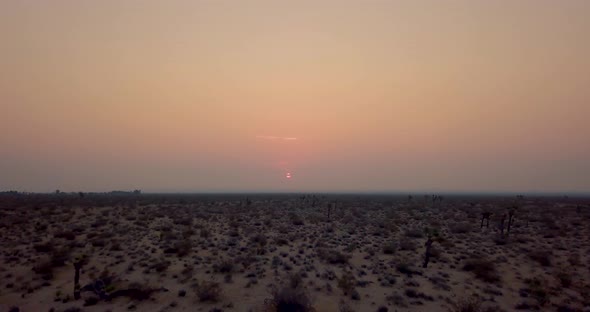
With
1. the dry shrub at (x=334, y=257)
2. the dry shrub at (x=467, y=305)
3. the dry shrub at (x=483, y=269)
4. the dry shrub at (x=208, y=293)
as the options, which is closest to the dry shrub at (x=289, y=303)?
the dry shrub at (x=208, y=293)

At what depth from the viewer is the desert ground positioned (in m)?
16.1

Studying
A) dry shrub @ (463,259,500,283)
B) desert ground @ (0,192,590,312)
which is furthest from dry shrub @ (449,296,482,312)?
dry shrub @ (463,259,500,283)

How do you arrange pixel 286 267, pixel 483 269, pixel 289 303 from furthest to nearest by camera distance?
pixel 286 267 → pixel 483 269 → pixel 289 303

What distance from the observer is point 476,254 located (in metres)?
24.0

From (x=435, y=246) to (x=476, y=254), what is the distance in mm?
3016

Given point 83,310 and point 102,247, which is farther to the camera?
point 102,247

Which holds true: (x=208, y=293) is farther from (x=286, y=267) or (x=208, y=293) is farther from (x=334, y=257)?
(x=334, y=257)

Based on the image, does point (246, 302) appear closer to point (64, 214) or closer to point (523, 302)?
point (523, 302)

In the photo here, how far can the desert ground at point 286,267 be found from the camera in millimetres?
16078

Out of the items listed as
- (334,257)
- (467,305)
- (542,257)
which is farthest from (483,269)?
(334,257)

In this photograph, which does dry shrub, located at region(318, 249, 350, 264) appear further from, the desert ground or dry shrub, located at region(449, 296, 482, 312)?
dry shrub, located at region(449, 296, 482, 312)

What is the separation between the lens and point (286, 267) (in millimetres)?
20547

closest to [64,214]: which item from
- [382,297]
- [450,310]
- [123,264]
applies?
[123,264]

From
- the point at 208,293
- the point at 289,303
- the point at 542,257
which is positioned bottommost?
the point at 208,293
